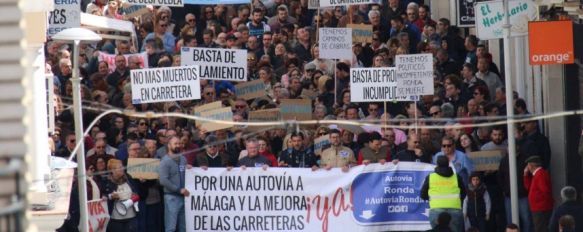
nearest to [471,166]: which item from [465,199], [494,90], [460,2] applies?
[465,199]

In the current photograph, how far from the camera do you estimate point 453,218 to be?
25.4m

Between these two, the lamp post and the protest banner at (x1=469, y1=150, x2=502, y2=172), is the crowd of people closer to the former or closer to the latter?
the protest banner at (x1=469, y1=150, x2=502, y2=172)

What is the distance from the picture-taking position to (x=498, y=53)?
1353 inches

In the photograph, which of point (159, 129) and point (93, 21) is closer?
point (159, 129)

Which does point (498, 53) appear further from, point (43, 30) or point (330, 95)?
point (43, 30)

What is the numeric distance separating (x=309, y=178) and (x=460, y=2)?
7675 mm

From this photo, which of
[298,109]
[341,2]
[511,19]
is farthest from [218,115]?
[341,2]

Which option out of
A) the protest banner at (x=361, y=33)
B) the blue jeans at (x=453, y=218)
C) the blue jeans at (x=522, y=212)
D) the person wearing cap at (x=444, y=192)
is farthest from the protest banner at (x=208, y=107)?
the protest banner at (x=361, y=33)

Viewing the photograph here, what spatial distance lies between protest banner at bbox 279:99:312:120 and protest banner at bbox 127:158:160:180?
2703 mm

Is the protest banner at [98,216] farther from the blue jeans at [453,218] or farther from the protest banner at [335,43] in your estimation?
the protest banner at [335,43]

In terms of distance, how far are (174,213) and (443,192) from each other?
3.72 metres

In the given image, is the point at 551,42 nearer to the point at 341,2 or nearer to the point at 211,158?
the point at 211,158

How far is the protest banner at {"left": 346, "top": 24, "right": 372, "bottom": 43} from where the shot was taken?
1291 inches

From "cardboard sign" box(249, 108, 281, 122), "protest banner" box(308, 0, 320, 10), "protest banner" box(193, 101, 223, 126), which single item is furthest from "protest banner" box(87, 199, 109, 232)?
"protest banner" box(308, 0, 320, 10)
